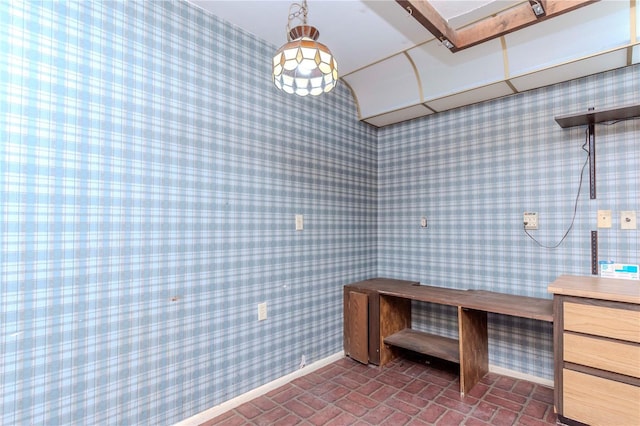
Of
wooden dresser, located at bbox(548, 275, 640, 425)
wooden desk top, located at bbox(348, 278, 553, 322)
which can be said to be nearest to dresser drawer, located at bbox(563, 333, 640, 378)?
wooden dresser, located at bbox(548, 275, 640, 425)

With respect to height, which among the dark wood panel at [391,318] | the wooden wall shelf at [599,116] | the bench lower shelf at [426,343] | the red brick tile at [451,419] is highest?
the wooden wall shelf at [599,116]

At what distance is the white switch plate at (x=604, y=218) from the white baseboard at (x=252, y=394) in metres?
2.35

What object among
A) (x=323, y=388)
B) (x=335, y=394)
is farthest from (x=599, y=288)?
(x=323, y=388)

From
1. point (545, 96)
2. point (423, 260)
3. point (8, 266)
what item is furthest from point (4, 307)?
point (545, 96)

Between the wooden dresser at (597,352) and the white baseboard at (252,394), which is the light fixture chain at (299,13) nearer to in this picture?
the wooden dresser at (597,352)

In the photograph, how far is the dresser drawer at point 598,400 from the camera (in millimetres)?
1751

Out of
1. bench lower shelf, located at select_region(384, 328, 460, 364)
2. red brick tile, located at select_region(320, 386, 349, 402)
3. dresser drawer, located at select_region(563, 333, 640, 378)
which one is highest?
dresser drawer, located at select_region(563, 333, 640, 378)

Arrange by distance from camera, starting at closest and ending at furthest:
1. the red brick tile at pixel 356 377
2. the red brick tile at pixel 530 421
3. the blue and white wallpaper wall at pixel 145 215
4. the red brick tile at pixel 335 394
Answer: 1. the blue and white wallpaper wall at pixel 145 215
2. the red brick tile at pixel 530 421
3. the red brick tile at pixel 335 394
4. the red brick tile at pixel 356 377

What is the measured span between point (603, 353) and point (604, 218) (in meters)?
1.00

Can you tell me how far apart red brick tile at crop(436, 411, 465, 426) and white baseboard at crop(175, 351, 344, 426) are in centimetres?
110

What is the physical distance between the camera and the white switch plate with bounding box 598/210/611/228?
7.53 ft

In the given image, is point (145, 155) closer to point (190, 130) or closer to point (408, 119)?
point (190, 130)

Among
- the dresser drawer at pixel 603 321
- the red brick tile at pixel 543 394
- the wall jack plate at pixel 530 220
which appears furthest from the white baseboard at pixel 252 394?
the wall jack plate at pixel 530 220

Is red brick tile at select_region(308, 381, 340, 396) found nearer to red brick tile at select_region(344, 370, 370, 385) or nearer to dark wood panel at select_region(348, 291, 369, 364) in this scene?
red brick tile at select_region(344, 370, 370, 385)
